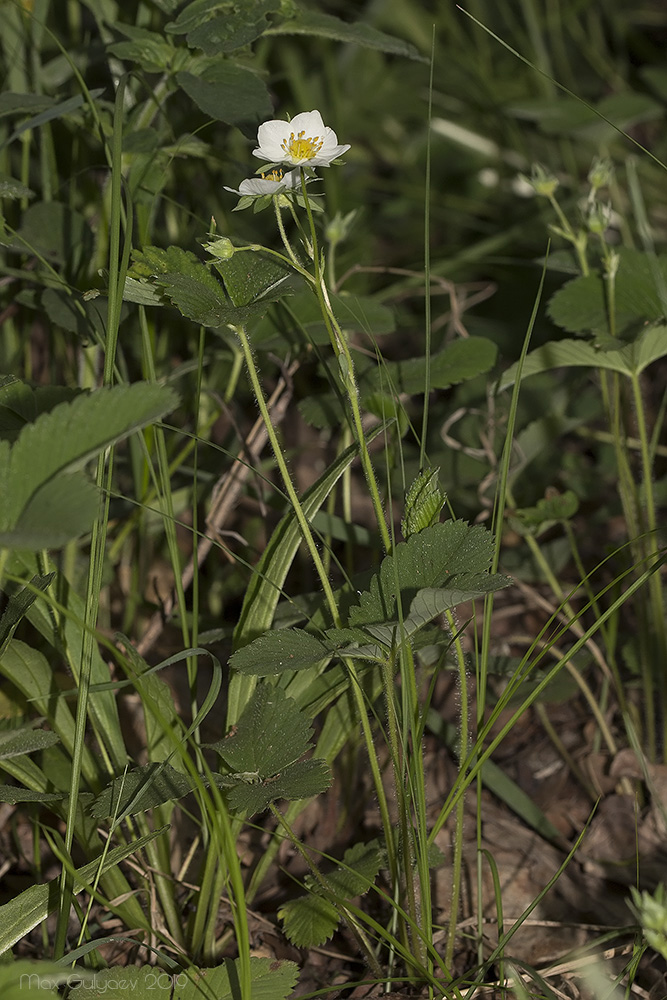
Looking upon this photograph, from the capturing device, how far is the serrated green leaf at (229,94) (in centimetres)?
97

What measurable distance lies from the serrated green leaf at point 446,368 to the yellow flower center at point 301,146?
0.33m

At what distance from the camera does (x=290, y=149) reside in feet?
2.48

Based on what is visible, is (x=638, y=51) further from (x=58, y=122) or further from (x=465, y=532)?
(x=465, y=532)

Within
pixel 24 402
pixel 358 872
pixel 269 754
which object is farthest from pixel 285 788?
pixel 24 402

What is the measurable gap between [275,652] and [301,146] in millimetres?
434

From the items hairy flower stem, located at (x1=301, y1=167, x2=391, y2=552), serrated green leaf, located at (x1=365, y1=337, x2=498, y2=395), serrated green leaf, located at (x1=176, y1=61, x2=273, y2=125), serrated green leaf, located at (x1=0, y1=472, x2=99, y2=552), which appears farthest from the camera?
serrated green leaf, located at (x1=365, y1=337, x2=498, y2=395)

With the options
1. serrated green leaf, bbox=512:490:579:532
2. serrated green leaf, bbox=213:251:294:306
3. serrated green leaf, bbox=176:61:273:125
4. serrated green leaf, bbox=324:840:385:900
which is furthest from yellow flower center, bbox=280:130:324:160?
serrated green leaf, bbox=324:840:385:900

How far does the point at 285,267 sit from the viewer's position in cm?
86

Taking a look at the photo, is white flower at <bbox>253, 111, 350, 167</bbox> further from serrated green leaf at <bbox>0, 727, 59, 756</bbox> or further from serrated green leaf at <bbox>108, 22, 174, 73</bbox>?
serrated green leaf at <bbox>0, 727, 59, 756</bbox>

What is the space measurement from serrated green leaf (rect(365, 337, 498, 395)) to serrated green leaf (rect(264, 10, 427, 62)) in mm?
347

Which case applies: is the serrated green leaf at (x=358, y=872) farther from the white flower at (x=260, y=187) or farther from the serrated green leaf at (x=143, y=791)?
the white flower at (x=260, y=187)

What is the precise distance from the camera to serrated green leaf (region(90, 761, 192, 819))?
77cm

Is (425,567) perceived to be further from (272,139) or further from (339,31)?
(339,31)

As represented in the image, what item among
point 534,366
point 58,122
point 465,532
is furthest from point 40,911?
point 58,122
